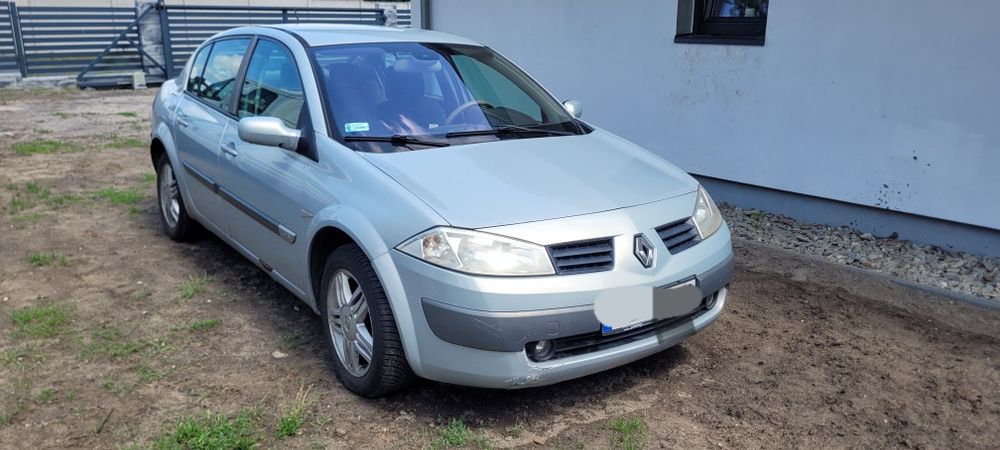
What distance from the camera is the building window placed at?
6477 millimetres

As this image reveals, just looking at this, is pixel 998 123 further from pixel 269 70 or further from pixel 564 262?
pixel 269 70

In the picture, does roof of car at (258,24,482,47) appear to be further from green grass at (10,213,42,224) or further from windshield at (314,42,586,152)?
green grass at (10,213,42,224)

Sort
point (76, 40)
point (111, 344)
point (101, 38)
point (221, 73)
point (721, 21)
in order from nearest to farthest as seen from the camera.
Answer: point (111, 344), point (221, 73), point (721, 21), point (76, 40), point (101, 38)

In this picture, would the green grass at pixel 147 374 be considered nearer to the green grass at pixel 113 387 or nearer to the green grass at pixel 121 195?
the green grass at pixel 113 387

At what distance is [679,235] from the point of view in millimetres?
3477

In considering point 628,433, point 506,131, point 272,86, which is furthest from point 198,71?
point 628,433

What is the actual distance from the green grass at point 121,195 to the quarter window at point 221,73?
2.20 metres

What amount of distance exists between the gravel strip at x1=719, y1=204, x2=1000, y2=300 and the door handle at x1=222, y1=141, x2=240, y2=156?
3759 millimetres

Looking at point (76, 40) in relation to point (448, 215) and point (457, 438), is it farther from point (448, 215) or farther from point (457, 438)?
point (457, 438)

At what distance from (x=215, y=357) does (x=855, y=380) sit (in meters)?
3.17

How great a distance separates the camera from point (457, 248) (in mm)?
3041

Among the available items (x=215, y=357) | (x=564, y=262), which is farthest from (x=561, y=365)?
(x=215, y=357)

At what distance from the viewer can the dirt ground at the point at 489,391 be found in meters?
3.28

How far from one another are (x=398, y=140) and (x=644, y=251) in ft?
4.26
